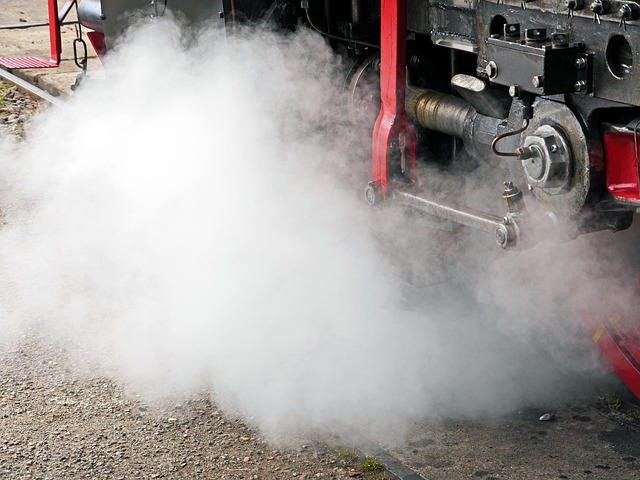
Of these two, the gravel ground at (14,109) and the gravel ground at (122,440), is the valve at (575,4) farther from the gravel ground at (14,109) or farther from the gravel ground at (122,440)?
the gravel ground at (14,109)

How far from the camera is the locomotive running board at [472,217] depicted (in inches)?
108

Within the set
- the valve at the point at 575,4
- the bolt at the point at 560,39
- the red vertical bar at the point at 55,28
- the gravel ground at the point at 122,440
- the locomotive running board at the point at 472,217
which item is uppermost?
the valve at the point at 575,4

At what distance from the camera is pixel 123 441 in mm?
3193

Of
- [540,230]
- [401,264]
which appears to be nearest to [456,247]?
[401,264]

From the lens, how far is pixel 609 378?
3650 millimetres

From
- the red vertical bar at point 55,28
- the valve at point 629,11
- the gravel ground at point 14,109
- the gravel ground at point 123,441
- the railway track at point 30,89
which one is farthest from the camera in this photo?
the railway track at point 30,89

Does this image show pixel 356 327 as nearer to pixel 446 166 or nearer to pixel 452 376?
pixel 452 376

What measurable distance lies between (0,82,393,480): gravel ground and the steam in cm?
11

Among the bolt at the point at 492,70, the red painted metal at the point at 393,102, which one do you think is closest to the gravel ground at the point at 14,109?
the red painted metal at the point at 393,102

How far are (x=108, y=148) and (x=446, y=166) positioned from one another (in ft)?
7.31

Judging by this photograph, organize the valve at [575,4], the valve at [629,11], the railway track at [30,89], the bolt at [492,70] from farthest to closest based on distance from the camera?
the railway track at [30,89] < the bolt at [492,70] < the valve at [575,4] < the valve at [629,11]

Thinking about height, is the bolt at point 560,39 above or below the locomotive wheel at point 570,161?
above

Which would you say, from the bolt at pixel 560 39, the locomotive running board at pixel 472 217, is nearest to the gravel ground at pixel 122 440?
the locomotive running board at pixel 472 217

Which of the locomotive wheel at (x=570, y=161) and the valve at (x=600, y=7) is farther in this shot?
the locomotive wheel at (x=570, y=161)
